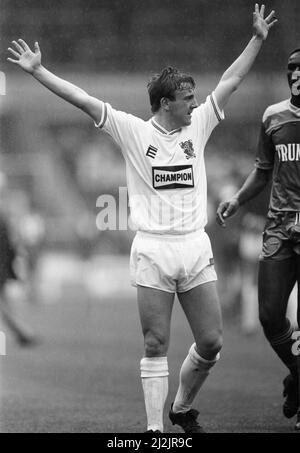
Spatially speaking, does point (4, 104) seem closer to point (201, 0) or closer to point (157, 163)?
point (201, 0)

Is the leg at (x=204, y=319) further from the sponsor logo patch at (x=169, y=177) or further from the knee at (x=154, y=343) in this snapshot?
the sponsor logo patch at (x=169, y=177)

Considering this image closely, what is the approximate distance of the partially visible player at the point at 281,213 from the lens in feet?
20.6

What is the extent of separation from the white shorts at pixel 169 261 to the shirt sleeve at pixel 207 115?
56cm

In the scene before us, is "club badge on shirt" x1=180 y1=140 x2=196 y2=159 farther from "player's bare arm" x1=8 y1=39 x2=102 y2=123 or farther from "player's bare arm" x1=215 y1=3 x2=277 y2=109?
"player's bare arm" x1=8 y1=39 x2=102 y2=123

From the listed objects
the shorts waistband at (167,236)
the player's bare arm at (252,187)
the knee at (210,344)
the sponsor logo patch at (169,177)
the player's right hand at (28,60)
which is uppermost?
the player's right hand at (28,60)

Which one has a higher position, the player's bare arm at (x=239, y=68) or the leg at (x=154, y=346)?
the player's bare arm at (x=239, y=68)

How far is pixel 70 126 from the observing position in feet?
55.5

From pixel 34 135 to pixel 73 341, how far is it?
5375 mm

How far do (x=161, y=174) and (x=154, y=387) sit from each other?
3.57 ft

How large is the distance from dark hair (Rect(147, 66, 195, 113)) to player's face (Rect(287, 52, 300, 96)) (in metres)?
0.65

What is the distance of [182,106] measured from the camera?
5.89 meters

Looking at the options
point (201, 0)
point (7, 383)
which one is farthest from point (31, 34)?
point (7, 383)

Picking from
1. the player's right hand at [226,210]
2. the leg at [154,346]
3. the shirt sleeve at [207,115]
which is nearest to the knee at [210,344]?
the leg at [154,346]

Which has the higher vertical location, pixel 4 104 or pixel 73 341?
pixel 4 104
